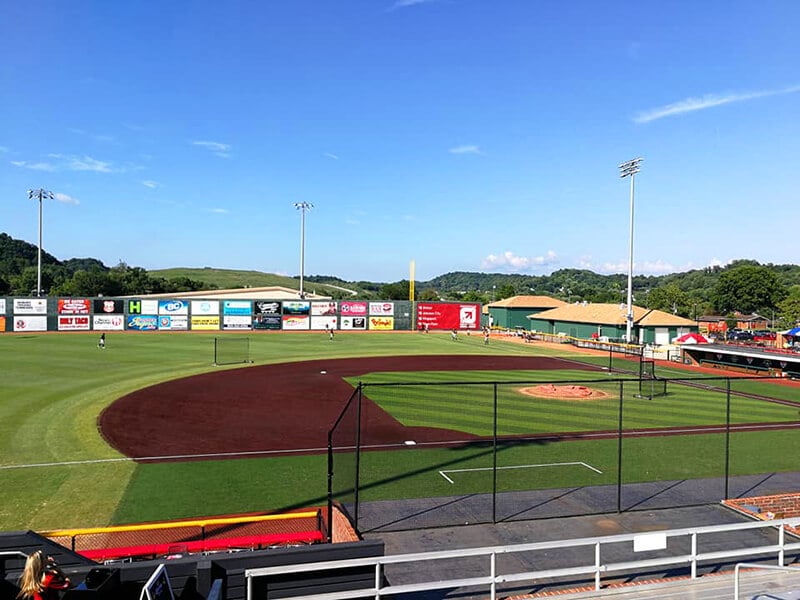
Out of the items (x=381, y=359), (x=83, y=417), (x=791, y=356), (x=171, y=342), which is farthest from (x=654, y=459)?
(x=171, y=342)

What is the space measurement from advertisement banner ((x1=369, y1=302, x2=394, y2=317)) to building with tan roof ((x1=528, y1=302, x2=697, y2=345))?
2315 centimetres

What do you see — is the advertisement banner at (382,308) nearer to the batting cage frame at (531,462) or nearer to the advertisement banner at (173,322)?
the advertisement banner at (173,322)

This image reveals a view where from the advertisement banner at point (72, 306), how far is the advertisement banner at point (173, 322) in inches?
352

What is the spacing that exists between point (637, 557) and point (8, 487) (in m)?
16.1

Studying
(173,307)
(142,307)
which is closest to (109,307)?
(142,307)

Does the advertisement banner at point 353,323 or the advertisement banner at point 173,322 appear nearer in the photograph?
the advertisement banner at point 173,322

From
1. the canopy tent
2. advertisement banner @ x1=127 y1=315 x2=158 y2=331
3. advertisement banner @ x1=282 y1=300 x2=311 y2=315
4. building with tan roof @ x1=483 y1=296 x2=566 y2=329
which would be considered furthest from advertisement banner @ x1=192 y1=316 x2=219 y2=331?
the canopy tent

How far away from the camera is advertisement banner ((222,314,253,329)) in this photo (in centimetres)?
7712

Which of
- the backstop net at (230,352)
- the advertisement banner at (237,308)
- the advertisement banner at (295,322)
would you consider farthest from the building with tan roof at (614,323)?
the advertisement banner at (237,308)

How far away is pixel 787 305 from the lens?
320 ft

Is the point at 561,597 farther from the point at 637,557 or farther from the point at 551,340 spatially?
the point at 551,340

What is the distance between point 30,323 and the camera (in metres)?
69.8

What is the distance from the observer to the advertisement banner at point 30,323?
69.4 meters

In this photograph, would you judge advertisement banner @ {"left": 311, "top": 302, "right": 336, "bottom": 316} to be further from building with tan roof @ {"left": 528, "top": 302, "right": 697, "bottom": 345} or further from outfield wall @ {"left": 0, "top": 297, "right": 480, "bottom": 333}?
building with tan roof @ {"left": 528, "top": 302, "right": 697, "bottom": 345}
